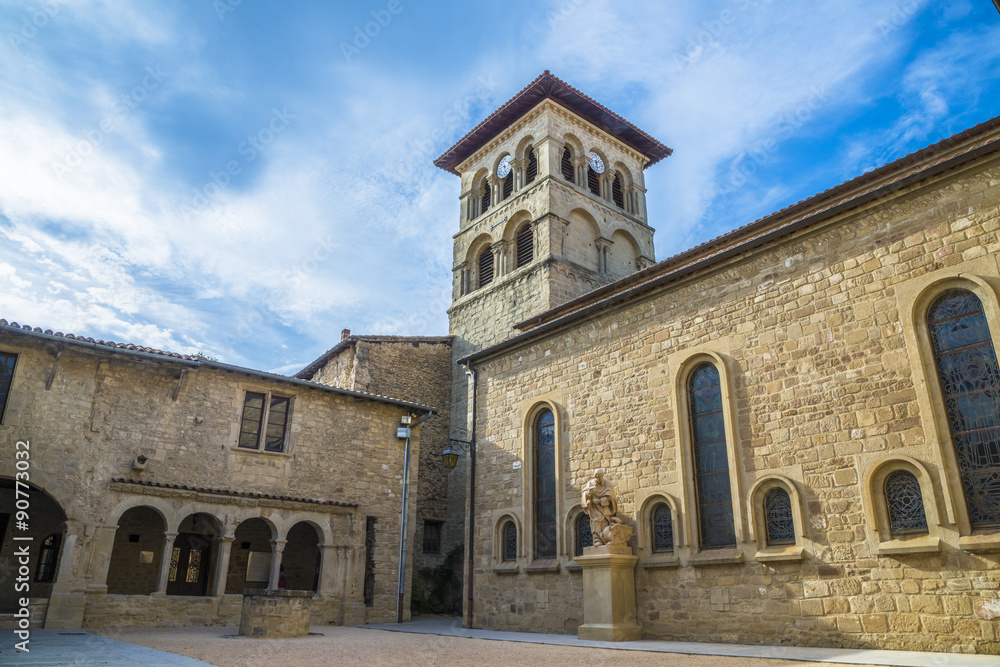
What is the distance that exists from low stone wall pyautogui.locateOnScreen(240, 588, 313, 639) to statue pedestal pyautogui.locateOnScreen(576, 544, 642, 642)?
5038 millimetres

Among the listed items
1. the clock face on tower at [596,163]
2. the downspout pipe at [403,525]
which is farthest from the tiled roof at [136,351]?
the clock face on tower at [596,163]

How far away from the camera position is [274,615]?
11.6 meters

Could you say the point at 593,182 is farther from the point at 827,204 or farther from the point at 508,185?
the point at 827,204

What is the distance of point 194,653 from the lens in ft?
28.2

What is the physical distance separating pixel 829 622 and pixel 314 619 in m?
10.9

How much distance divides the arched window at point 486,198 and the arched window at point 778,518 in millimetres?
20913

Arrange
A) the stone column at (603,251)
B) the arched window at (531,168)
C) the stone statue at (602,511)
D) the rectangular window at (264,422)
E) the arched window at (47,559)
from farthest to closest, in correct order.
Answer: the arched window at (531,168) → the stone column at (603,251) → the rectangular window at (264,422) → the arched window at (47,559) → the stone statue at (602,511)

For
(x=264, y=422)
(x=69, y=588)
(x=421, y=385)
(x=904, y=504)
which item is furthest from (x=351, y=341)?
(x=904, y=504)

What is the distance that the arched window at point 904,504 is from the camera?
820 cm

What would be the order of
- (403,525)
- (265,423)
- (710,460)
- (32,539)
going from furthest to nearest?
(403,525) < (265,423) < (32,539) < (710,460)

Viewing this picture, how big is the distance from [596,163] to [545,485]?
18190 millimetres

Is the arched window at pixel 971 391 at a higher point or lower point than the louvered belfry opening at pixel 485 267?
lower

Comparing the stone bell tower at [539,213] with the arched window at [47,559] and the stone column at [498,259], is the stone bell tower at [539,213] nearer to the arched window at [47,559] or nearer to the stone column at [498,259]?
the stone column at [498,259]

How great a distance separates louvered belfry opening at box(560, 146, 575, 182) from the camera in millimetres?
26797
